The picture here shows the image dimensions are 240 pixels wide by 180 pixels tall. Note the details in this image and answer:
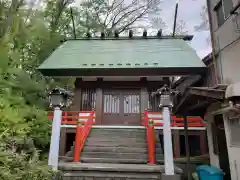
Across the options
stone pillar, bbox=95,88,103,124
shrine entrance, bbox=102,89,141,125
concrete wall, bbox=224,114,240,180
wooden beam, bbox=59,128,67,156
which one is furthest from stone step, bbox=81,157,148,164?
shrine entrance, bbox=102,89,141,125

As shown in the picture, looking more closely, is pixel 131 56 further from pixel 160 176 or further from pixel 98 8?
pixel 98 8

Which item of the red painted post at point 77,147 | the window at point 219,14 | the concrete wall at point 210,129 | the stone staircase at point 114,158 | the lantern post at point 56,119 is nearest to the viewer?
the stone staircase at point 114,158

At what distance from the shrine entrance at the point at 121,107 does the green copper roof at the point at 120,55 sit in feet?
5.59

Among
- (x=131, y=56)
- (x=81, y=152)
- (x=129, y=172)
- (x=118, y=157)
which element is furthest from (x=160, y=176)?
(x=131, y=56)

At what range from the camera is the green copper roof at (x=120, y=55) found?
9078mm

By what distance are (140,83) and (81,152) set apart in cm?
492

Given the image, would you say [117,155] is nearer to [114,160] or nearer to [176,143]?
[114,160]

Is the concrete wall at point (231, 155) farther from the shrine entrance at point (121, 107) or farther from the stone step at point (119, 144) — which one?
the shrine entrance at point (121, 107)

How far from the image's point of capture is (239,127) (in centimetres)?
495

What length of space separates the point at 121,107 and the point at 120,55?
275 centimetres

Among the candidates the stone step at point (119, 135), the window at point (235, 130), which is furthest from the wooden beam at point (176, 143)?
the window at point (235, 130)

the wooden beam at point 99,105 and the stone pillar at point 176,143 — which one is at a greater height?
the wooden beam at point 99,105

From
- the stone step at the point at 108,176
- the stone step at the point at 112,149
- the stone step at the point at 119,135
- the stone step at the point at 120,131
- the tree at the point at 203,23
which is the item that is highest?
the tree at the point at 203,23

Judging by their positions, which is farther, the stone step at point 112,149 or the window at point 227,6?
the stone step at point 112,149
